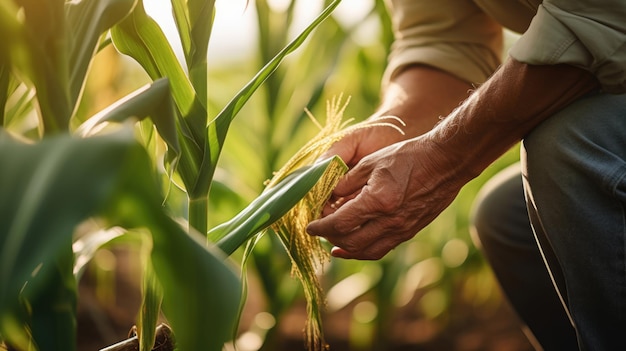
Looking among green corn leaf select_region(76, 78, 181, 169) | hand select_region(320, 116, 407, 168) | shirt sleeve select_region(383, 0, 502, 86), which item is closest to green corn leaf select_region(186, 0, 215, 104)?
green corn leaf select_region(76, 78, 181, 169)

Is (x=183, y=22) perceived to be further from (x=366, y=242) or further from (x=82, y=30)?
(x=366, y=242)

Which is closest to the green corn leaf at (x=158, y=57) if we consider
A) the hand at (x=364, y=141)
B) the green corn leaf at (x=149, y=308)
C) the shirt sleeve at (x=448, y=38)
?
the green corn leaf at (x=149, y=308)

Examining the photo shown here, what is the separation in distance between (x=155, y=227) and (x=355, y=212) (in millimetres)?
314

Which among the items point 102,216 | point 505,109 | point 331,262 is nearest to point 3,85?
point 102,216

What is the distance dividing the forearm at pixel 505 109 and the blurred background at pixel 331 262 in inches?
12.9

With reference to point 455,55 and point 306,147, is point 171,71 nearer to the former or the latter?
point 306,147

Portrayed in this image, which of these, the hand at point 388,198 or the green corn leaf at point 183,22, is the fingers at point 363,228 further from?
the green corn leaf at point 183,22

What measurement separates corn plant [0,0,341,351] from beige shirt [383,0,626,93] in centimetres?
19

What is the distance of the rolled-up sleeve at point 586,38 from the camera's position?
0.63 m

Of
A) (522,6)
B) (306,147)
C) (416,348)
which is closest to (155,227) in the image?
(306,147)

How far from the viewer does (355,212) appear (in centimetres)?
72

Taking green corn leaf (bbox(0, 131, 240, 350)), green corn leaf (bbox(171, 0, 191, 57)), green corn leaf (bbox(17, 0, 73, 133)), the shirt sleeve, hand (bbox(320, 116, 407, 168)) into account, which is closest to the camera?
green corn leaf (bbox(0, 131, 240, 350))

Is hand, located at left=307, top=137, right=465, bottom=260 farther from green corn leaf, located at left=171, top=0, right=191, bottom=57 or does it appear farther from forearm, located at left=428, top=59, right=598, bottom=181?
green corn leaf, located at left=171, top=0, right=191, bottom=57

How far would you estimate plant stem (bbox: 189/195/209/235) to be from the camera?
2.10 ft
